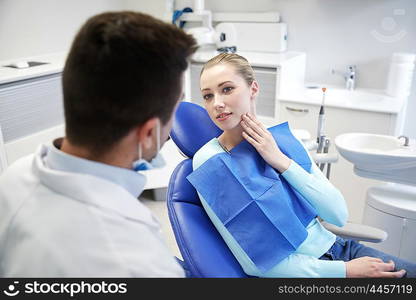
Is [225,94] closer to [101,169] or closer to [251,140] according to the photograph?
[251,140]

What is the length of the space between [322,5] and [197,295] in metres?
2.53

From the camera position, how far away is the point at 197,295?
0.80m

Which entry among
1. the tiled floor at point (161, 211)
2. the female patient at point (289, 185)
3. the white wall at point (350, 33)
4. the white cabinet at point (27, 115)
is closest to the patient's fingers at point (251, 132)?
the female patient at point (289, 185)

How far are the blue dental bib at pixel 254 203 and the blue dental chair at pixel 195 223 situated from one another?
7 cm

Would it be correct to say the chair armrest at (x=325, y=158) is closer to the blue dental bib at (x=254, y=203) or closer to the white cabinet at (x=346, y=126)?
the blue dental bib at (x=254, y=203)

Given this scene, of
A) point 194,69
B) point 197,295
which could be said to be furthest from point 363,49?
point 197,295

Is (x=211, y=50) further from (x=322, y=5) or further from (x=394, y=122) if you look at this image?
(x=394, y=122)

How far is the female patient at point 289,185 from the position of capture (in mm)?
1140

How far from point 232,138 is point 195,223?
0.36 m

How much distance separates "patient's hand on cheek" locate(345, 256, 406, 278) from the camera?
1.13 m

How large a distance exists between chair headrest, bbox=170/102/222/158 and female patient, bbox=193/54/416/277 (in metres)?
0.08

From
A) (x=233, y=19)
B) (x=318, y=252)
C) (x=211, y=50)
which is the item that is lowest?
(x=318, y=252)

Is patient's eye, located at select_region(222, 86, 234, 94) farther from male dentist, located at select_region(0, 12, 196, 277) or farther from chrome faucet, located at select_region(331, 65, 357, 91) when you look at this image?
chrome faucet, located at select_region(331, 65, 357, 91)

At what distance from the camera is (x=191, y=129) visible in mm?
1385
